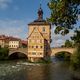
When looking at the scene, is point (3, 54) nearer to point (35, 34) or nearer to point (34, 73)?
point (35, 34)

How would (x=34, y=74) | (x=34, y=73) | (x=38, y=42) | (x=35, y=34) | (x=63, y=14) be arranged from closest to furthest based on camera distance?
1. (x=63, y=14)
2. (x=34, y=74)
3. (x=34, y=73)
4. (x=38, y=42)
5. (x=35, y=34)

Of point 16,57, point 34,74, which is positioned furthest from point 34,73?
point 16,57

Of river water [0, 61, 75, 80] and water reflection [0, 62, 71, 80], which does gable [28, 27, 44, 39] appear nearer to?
river water [0, 61, 75, 80]

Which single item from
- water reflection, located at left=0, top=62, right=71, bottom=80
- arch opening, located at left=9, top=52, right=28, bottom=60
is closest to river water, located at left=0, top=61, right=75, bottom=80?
water reflection, located at left=0, top=62, right=71, bottom=80

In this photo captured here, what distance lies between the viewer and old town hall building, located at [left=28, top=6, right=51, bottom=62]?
301 ft

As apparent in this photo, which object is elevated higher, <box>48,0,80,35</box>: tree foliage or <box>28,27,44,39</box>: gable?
<box>28,27,44,39</box>: gable

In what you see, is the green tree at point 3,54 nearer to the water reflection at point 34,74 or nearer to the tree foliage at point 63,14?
the water reflection at point 34,74

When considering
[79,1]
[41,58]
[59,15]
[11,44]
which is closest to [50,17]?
[59,15]

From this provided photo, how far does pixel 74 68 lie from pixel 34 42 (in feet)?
161

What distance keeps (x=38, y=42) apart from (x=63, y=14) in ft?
245

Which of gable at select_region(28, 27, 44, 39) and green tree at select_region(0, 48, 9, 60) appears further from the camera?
green tree at select_region(0, 48, 9, 60)

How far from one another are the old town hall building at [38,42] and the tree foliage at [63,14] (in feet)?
228

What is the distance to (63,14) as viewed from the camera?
18.4 metres

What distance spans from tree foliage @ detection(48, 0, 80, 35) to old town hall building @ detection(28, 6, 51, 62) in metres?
69.5
